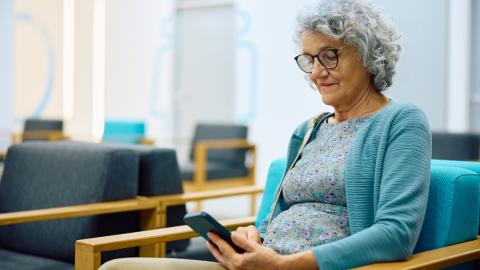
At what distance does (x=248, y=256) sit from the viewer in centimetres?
161

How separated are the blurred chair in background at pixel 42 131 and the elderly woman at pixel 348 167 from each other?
4.92m

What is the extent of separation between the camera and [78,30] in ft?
29.8

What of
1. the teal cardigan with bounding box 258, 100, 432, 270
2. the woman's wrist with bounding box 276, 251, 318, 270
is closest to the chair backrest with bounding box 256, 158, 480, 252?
the teal cardigan with bounding box 258, 100, 432, 270

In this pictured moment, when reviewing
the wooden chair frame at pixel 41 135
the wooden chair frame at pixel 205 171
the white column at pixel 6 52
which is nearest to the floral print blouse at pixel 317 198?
the wooden chair frame at pixel 205 171

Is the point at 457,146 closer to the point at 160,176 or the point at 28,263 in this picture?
the point at 160,176

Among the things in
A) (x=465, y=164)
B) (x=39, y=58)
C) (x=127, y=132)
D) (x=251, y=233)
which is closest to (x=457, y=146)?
(x=465, y=164)

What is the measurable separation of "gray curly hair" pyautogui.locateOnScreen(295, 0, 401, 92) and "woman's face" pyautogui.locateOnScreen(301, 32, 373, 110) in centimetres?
2

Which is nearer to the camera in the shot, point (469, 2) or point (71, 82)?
point (469, 2)

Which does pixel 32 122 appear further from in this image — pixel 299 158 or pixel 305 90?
pixel 299 158

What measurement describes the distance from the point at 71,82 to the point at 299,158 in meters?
7.55

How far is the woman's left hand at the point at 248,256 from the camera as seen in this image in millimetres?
1596

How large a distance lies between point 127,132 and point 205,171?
1.34 meters

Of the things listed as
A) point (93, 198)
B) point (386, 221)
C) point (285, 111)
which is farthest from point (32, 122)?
point (386, 221)

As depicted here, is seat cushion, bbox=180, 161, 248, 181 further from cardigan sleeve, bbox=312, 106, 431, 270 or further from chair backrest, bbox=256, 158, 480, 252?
cardigan sleeve, bbox=312, 106, 431, 270
